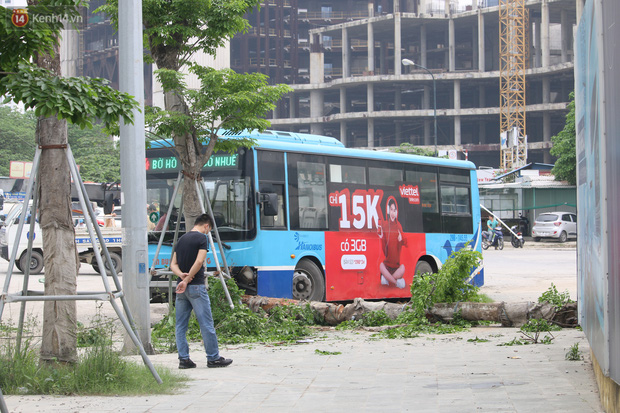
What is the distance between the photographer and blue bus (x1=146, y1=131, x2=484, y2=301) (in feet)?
45.1

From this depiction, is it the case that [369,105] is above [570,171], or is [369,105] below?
above

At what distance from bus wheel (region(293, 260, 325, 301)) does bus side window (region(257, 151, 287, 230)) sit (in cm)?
96

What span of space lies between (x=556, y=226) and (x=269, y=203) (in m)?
33.9

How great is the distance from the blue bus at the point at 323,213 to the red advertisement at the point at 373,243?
0.02 m

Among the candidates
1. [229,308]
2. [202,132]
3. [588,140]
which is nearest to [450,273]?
[229,308]

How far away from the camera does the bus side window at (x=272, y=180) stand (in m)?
14.0

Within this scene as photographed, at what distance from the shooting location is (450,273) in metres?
12.2

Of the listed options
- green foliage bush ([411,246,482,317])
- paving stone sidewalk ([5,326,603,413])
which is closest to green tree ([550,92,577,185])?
green foliage bush ([411,246,482,317])

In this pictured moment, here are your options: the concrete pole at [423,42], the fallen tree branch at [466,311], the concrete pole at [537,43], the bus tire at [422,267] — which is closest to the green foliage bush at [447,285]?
the fallen tree branch at [466,311]

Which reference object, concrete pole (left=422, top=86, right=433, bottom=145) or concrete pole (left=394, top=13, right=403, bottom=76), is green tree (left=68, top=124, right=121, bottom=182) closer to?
concrete pole (left=394, top=13, right=403, bottom=76)

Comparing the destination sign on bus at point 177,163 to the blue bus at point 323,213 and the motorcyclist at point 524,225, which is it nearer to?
the blue bus at point 323,213

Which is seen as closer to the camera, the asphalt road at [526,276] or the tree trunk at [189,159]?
the tree trunk at [189,159]

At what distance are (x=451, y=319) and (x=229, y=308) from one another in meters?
3.55

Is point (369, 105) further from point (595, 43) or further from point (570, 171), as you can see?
point (595, 43)
